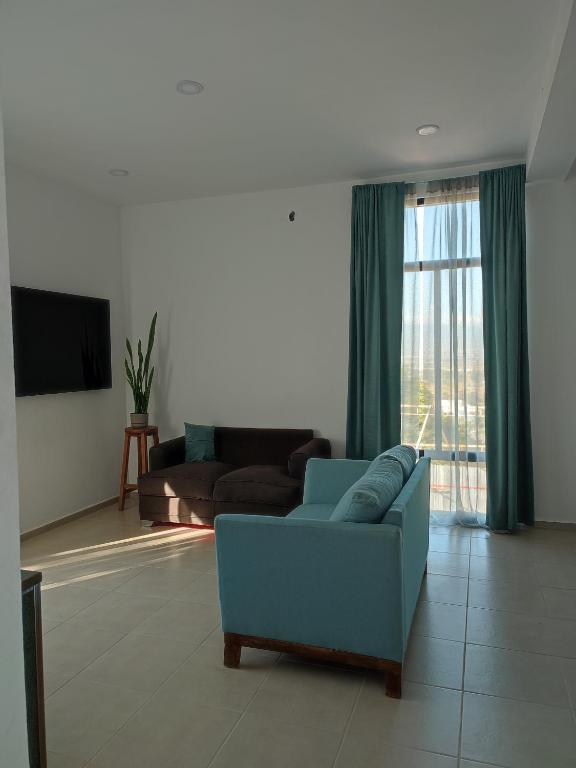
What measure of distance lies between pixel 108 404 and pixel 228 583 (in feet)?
11.3

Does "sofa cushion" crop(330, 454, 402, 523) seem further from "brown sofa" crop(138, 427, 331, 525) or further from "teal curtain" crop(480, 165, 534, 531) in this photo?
"teal curtain" crop(480, 165, 534, 531)

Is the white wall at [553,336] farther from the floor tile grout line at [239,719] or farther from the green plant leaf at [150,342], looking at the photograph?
the green plant leaf at [150,342]

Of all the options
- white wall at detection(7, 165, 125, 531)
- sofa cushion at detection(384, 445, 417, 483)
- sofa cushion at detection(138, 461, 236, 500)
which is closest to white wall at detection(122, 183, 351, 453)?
white wall at detection(7, 165, 125, 531)

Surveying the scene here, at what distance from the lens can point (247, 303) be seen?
18.0 feet

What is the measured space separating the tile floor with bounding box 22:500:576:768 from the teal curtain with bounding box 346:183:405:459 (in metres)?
1.43

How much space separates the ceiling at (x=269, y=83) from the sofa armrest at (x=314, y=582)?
2.32m

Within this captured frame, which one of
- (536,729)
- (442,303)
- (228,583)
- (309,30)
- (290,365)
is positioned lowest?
(536,729)

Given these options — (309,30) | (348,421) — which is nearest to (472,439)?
(348,421)

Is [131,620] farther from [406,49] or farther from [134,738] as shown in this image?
[406,49]

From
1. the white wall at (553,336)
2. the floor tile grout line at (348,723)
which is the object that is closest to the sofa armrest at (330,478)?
the floor tile grout line at (348,723)

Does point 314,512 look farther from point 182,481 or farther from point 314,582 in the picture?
point 182,481

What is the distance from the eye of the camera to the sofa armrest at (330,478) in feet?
12.8

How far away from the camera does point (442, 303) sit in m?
4.86

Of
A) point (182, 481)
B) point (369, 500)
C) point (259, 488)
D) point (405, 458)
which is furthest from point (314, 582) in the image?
point (182, 481)
